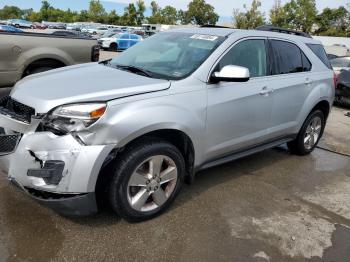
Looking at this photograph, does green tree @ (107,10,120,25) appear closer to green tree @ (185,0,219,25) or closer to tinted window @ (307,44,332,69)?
green tree @ (185,0,219,25)

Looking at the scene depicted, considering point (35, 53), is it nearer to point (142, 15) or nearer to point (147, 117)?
point (147, 117)

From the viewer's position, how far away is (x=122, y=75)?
3.60 meters

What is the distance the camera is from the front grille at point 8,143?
120 inches

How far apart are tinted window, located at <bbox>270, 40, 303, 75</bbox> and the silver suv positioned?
0.05 ft

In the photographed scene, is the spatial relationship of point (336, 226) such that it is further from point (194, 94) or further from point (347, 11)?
point (347, 11)

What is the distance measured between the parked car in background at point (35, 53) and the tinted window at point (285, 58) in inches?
145

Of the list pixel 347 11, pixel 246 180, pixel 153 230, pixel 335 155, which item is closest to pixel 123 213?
pixel 153 230

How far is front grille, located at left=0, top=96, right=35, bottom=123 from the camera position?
10.1 ft

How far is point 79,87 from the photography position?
126 inches

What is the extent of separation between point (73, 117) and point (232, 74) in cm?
150

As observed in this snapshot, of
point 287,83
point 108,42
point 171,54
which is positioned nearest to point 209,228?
point 171,54

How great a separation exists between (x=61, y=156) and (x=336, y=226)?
105 inches

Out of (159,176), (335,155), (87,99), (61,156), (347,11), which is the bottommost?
(335,155)

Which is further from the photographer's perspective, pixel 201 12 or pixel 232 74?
pixel 201 12
